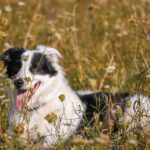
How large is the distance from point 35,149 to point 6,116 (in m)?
0.91

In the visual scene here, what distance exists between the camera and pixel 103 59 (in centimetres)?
534

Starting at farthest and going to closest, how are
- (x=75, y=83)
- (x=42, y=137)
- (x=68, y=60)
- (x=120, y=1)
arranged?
(x=120, y=1) → (x=68, y=60) → (x=75, y=83) → (x=42, y=137)

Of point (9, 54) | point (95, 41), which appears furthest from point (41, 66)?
point (95, 41)

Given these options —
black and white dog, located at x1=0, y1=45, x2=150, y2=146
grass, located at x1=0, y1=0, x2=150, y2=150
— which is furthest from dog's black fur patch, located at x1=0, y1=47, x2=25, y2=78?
grass, located at x1=0, y1=0, x2=150, y2=150

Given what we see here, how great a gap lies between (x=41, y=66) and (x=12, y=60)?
37 cm

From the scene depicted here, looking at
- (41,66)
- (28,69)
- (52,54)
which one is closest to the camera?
(28,69)

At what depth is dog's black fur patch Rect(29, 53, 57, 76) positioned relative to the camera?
365 centimetres

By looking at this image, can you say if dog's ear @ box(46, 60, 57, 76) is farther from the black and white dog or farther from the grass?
the grass

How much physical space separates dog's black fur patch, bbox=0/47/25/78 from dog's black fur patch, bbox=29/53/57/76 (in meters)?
0.16

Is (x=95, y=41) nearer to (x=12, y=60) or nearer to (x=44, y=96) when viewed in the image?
(x=12, y=60)

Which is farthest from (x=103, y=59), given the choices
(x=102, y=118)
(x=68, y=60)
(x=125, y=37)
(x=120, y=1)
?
(x=120, y=1)

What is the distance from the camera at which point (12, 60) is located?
383cm

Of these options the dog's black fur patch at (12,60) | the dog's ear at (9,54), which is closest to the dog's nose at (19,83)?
the dog's black fur patch at (12,60)

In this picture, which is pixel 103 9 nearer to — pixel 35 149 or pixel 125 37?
pixel 125 37
